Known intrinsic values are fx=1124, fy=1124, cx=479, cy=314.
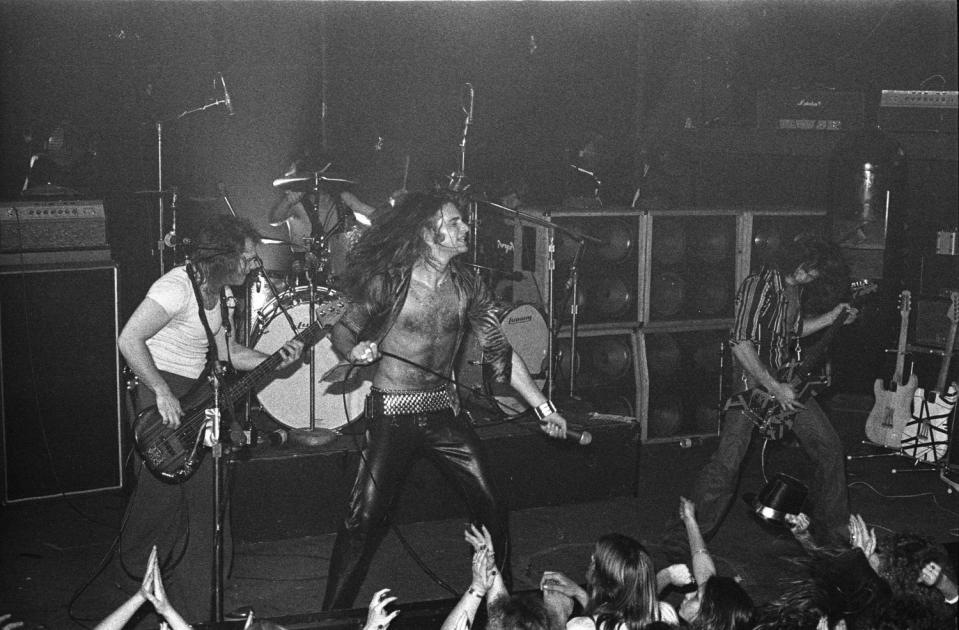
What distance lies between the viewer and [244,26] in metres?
9.58

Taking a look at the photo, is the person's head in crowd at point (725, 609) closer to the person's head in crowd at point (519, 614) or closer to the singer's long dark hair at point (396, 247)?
the person's head in crowd at point (519, 614)

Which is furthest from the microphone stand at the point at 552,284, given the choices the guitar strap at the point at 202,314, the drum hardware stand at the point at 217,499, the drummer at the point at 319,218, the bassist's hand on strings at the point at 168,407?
the drum hardware stand at the point at 217,499

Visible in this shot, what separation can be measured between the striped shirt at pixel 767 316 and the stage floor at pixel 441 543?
3.70 ft

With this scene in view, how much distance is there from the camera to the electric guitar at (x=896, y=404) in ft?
26.7

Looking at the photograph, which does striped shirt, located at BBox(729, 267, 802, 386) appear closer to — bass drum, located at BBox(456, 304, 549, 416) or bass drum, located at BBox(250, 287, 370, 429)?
bass drum, located at BBox(456, 304, 549, 416)

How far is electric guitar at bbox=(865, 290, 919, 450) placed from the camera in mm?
8141

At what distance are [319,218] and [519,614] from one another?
20.7 ft

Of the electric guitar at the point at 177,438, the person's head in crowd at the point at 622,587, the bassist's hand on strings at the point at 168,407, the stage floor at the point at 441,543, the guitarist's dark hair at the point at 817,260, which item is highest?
the guitarist's dark hair at the point at 817,260

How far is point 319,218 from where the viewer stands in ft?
30.1

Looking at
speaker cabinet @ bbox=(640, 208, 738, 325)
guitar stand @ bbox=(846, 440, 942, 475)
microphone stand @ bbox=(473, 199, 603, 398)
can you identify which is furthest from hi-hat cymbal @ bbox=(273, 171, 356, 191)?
guitar stand @ bbox=(846, 440, 942, 475)

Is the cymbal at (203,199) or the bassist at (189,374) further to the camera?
the cymbal at (203,199)

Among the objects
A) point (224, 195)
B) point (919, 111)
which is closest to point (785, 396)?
point (919, 111)

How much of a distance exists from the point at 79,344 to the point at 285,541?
1.76 metres

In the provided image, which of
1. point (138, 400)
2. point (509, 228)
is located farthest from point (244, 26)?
point (138, 400)
